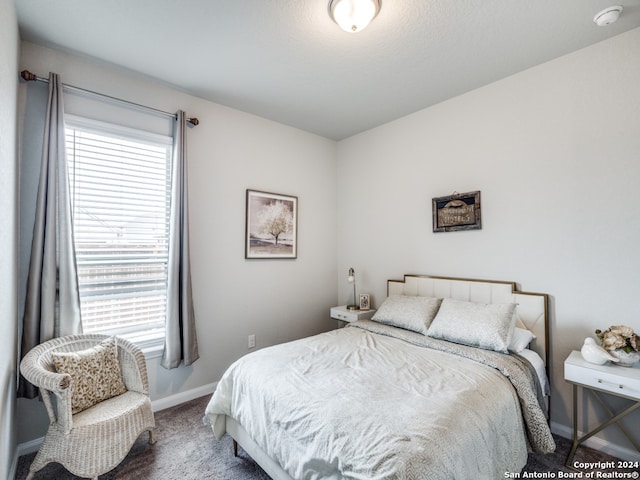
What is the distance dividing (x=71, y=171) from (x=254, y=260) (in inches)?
67.0

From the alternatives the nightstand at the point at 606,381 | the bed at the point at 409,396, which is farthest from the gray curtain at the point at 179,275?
the nightstand at the point at 606,381

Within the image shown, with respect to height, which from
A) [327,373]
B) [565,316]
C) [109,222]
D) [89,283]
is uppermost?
[109,222]

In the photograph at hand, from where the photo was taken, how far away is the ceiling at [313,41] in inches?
72.6

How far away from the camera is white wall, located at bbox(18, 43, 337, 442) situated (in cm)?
249

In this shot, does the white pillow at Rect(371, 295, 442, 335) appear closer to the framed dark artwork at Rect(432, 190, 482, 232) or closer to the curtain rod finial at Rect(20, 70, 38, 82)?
the framed dark artwork at Rect(432, 190, 482, 232)

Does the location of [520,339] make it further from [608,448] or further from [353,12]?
[353,12]

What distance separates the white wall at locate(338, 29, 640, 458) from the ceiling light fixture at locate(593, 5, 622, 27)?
309 millimetres

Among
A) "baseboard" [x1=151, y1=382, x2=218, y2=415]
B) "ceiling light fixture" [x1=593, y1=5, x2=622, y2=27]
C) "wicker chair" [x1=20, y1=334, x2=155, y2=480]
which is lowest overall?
"baseboard" [x1=151, y1=382, x2=218, y2=415]

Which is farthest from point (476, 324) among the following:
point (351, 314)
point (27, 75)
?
point (27, 75)

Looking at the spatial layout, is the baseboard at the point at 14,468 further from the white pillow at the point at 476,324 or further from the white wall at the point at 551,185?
the white wall at the point at 551,185

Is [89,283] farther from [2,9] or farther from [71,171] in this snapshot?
[2,9]

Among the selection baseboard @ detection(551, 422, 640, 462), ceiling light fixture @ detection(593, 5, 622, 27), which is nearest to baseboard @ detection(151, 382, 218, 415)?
baseboard @ detection(551, 422, 640, 462)

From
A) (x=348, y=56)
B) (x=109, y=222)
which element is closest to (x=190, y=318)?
(x=109, y=222)

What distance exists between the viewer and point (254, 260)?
3311 mm
